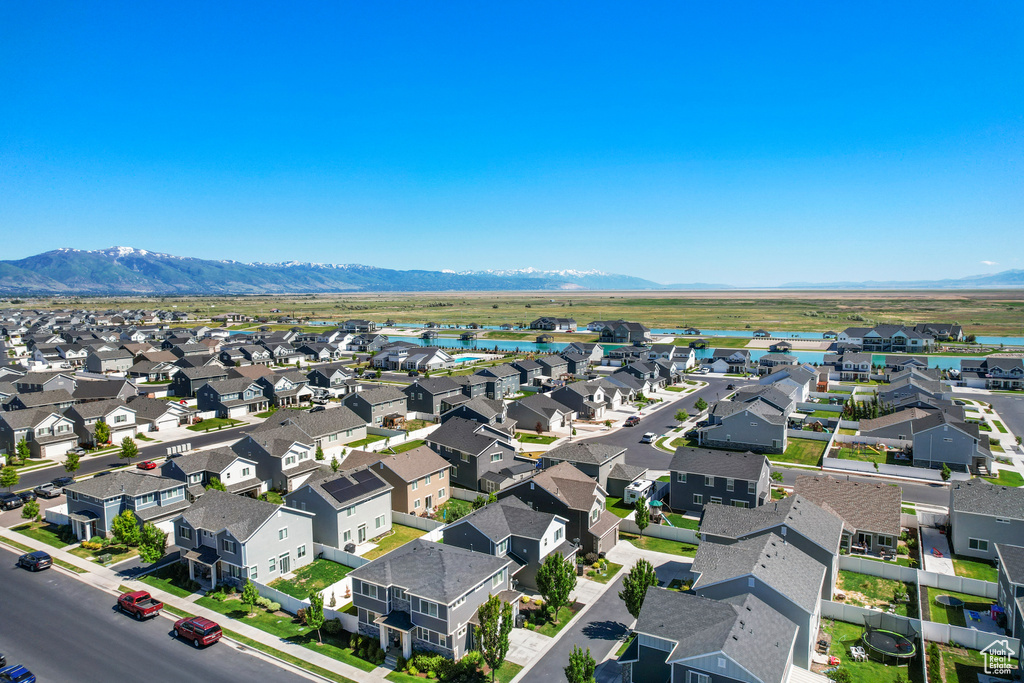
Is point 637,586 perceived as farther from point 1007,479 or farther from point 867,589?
point 1007,479

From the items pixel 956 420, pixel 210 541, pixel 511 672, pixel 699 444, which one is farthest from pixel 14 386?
pixel 956 420

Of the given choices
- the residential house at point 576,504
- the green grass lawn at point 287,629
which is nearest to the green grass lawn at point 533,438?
the residential house at point 576,504

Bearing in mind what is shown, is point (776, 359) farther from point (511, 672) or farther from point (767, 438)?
point (511, 672)

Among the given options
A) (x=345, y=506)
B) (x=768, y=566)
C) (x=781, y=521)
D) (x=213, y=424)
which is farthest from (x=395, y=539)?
(x=213, y=424)

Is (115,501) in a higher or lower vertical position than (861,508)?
higher

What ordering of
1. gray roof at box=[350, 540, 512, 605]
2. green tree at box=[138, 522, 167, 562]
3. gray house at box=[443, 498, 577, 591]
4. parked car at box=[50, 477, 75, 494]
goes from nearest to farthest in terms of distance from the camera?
gray roof at box=[350, 540, 512, 605] < gray house at box=[443, 498, 577, 591] < green tree at box=[138, 522, 167, 562] < parked car at box=[50, 477, 75, 494]

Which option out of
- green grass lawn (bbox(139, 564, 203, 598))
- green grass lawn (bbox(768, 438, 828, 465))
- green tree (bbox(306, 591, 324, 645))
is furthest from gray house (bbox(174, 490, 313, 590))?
green grass lawn (bbox(768, 438, 828, 465))

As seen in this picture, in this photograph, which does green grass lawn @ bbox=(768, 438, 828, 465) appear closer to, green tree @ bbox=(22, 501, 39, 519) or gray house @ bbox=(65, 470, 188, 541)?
gray house @ bbox=(65, 470, 188, 541)
